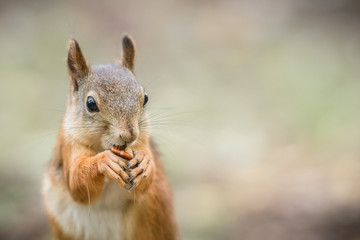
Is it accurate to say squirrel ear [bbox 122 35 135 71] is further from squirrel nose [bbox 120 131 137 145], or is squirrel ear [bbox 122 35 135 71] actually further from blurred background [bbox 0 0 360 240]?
squirrel nose [bbox 120 131 137 145]

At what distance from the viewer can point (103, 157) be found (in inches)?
78.0

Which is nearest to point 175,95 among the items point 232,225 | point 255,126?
point 255,126

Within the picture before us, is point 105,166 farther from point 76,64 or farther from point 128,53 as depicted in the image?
point 128,53

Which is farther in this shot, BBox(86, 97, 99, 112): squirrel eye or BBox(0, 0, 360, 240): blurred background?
BBox(0, 0, 360, 240): blurred background

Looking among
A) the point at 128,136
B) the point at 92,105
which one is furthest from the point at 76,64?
the point at 128,136

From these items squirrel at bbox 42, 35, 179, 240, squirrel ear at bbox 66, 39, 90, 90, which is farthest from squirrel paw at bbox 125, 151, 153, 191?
squirrel ear at bbox 66, 39, 90, 90

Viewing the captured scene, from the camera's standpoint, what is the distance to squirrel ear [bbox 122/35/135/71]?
8.00 ft

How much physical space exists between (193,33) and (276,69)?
1515 mm

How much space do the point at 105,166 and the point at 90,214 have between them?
524 millimetres

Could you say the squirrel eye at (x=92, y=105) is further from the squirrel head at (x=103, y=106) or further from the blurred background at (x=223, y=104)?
the blurred background at (x=223, y=104)

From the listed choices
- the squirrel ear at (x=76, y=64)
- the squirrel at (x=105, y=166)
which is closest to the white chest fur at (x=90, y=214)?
the squirrel at (x=105, y=166)

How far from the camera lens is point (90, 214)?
2.36 meters

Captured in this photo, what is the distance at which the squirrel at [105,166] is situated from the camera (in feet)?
6.53

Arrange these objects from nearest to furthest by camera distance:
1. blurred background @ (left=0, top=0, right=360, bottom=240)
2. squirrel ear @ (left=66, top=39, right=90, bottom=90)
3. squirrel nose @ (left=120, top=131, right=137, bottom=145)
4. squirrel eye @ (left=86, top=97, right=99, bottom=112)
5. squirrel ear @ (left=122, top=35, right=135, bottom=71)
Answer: squirrel nose @ (left=120, top=131, right=137, bottom=145) < squirrel eye @ (left=86, top=97, right=99, bottom=112) < squirrel ear @ (left=66, top=39, right=90, bottom=90) < squirrel ear @ (left=122, top=35, right=135, bottom=71) < blurred background @ (left=0, top=0, right=360, bottom=240)
